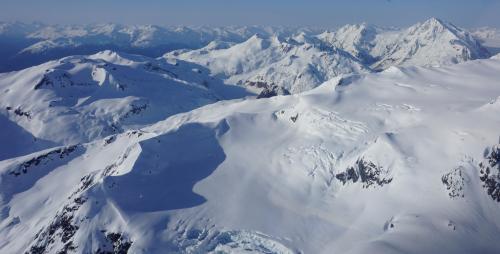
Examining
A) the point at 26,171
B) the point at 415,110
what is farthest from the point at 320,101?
the point at 26,171

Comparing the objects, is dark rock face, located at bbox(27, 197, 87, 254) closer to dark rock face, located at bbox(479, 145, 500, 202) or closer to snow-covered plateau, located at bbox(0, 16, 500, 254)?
snow-covered plateau, located at bbox(0, 16, 500, 254)

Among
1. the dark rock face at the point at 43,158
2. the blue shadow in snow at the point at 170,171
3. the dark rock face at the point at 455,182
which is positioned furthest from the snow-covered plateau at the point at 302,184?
the dark rock face at the point at 43,158

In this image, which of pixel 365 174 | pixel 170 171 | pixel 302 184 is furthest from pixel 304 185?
pixel 170 171

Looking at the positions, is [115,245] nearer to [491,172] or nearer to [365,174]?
[365,174]

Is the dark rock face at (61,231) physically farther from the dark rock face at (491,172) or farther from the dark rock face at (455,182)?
the dark rock face at (491,172)

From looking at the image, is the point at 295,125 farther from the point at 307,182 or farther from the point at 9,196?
the point at 9,196

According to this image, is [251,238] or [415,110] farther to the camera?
[415,110]
